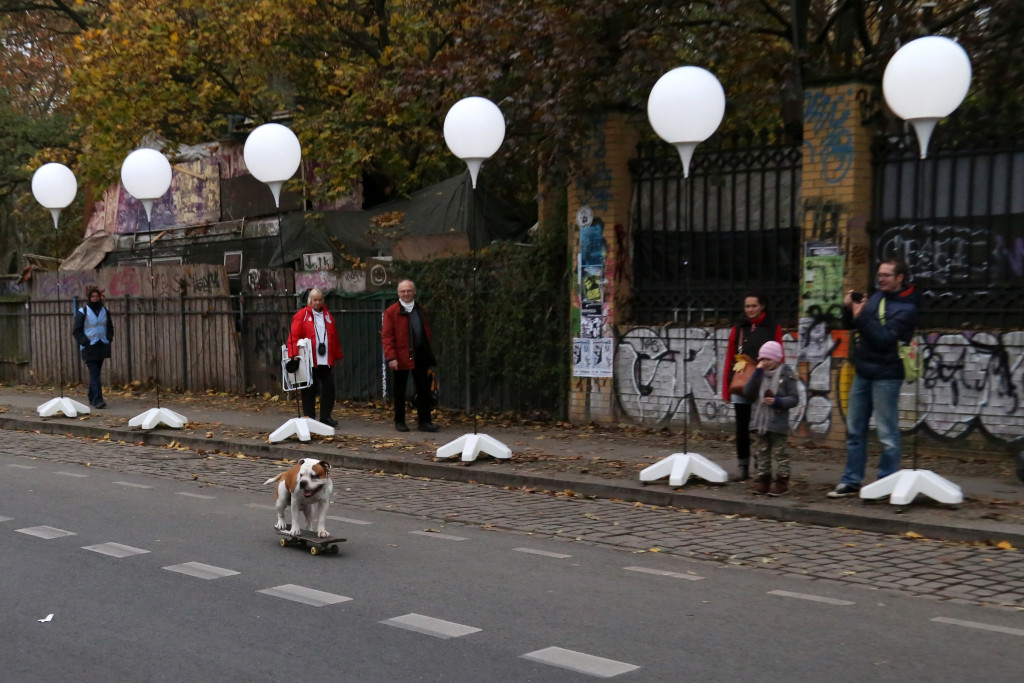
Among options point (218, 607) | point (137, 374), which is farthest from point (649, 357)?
point (137, 374)

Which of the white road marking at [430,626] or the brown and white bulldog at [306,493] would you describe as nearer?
the white road marking at [430,626]

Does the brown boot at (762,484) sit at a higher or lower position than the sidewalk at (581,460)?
higher

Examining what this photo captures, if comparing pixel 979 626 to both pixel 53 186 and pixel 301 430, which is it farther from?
pixel 53 186

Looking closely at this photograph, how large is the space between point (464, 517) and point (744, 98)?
7.43 meters

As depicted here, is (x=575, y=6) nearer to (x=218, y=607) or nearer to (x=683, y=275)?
(x=683, y=275)

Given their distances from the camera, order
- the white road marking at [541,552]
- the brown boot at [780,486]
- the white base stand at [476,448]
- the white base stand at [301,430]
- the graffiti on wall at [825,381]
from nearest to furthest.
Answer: the white road marking at [541,552] < the brown boot at [780,486] < the graffiti on wall at [825,381] < the white base stand at [476,448] < the white base stand at [301,430]

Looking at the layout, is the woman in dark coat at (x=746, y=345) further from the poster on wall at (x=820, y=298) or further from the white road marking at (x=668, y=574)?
the white road marking at (x=668, y=574)

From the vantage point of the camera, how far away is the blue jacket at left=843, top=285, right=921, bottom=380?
352 inches

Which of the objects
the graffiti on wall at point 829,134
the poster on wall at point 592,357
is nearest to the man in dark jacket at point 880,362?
the graffiti on wall at point 829,134

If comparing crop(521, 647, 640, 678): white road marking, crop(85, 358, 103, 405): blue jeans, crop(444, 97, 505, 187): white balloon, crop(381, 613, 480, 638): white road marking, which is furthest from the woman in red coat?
crop(521, 647, 640, 678): white road marking

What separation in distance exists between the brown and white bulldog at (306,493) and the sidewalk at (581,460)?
324 centimetres

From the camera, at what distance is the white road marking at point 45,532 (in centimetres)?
834

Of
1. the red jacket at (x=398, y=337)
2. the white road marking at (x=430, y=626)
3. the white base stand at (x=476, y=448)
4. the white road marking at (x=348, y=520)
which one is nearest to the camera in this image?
the white road marking at (x=430, y=626)

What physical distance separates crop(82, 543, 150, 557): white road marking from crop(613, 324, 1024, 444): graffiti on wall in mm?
6227
